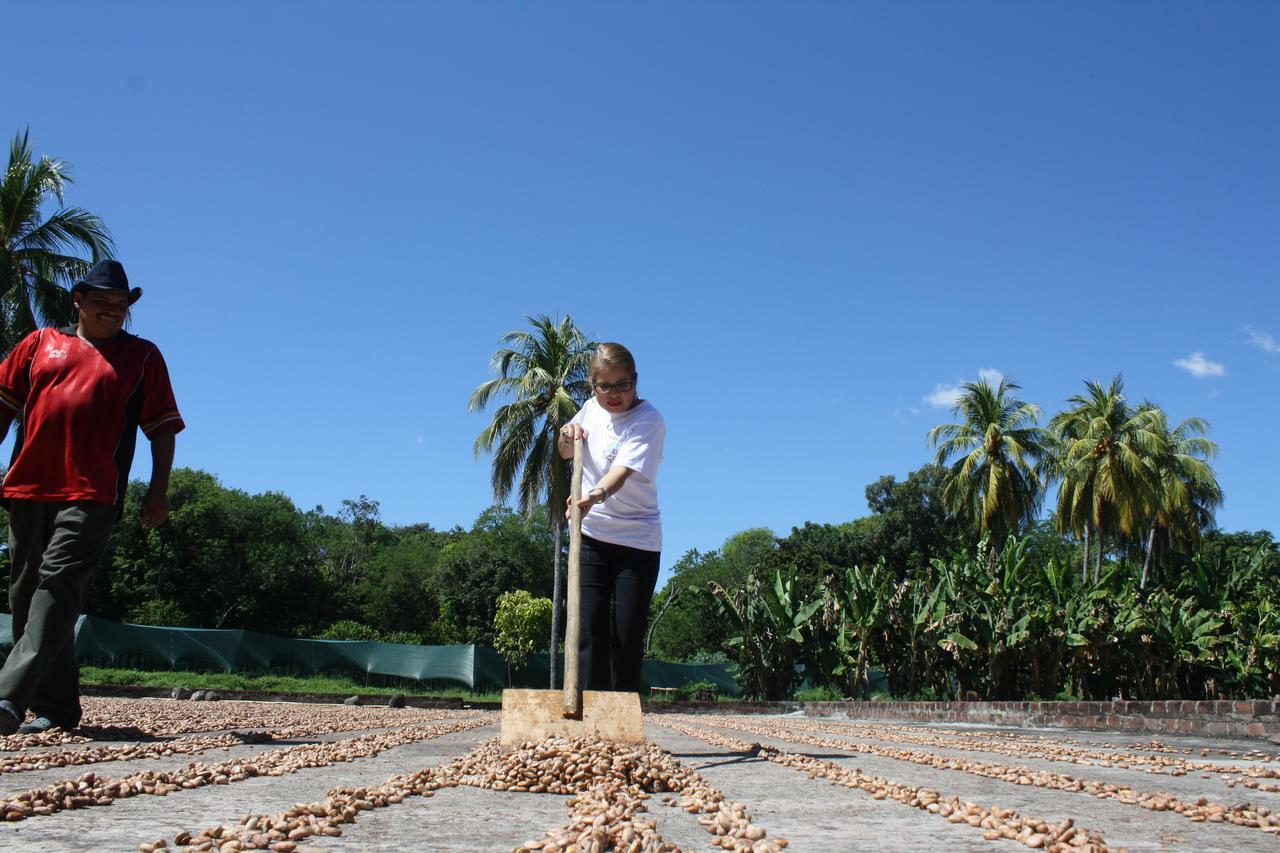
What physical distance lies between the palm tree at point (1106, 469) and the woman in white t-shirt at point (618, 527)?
78.0ft

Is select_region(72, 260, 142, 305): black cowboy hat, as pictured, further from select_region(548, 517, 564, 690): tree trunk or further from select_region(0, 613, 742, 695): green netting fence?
select_region(0, 613, 742, 695): green netting fence

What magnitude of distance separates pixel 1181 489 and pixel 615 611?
2645 centimetres

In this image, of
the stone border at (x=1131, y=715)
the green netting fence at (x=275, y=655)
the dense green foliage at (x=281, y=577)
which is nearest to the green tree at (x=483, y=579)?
the dense green foliage at (x=281, y=577)

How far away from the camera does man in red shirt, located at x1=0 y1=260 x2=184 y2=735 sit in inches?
150

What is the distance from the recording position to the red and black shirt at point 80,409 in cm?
395

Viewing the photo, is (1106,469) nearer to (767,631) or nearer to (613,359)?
(767,631)

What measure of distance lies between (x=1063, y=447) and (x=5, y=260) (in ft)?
85.9

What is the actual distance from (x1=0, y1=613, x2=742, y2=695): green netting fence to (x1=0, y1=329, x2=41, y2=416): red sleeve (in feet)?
52.3

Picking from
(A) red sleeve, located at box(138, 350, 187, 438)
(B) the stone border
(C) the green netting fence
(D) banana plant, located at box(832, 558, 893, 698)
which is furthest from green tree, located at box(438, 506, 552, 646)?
Result: (A) red sleeve, located at box(138, 350, 187, 438)

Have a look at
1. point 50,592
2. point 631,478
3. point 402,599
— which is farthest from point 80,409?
point 402,599

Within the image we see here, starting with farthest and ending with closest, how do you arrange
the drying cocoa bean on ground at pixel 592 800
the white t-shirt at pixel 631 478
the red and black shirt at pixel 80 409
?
the red and black shirt at pixel 80 409 < the white t-shirt at pixel 631 478 < the drying cocoa bean on ground at pixel 592 800

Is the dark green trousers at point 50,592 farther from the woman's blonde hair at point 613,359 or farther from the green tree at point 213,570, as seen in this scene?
the green tree at point 213,570

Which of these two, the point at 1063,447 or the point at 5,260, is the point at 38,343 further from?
the point at 1063,447

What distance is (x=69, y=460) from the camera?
155 inches
